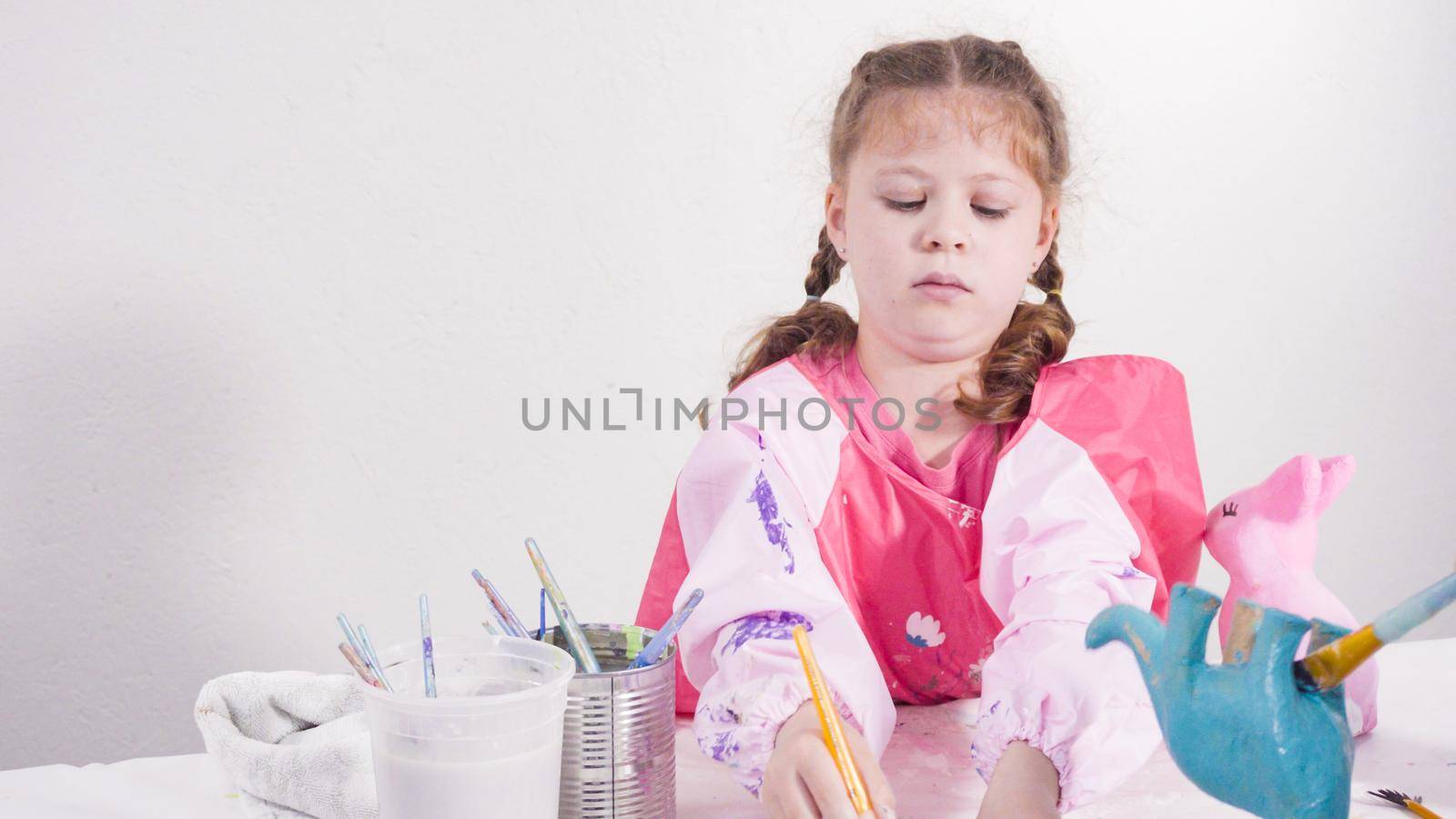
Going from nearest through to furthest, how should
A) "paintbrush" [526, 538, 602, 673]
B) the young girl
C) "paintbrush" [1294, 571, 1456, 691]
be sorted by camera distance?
"paintbrush" [1294, 571, 1456, 691], "paintbrush" [526, 538, 602, 673], the young girl

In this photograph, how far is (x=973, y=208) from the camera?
3.14 ft

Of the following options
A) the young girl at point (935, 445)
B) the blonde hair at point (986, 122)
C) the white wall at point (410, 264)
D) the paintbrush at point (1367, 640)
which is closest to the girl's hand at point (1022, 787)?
the young girl at point (935, 445)

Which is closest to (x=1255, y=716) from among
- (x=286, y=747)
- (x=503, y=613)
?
(x=503, y=613)

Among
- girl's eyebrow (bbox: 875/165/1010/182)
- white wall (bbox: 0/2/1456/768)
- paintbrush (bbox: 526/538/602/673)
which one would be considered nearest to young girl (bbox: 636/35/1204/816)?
girl's eyebrow (bbox: 875/165/1010/182)

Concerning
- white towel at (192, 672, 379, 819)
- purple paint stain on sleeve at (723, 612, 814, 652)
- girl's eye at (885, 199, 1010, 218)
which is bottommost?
white towel at (192, 672, 379, 819)

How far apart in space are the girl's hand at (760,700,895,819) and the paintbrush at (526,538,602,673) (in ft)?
0.37

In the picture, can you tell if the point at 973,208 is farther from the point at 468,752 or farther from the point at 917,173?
the point at 468,752

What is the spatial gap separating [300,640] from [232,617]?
0.07m

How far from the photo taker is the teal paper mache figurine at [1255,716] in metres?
0.49

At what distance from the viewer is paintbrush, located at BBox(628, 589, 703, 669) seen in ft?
2.36

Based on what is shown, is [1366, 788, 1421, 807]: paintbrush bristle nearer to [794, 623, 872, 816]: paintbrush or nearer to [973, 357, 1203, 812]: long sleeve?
[973, 357, 1203, 812]: long sleeve

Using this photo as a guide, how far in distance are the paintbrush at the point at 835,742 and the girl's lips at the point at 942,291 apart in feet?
1.23

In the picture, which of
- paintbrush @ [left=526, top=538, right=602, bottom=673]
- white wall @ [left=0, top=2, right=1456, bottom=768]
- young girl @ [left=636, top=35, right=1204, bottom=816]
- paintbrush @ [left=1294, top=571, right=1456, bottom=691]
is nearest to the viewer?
paintbrush @ [left=1294, top=571, right=1456, bottom=691]

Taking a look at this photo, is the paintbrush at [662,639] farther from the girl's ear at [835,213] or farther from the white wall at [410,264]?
the white wall at [410,264]
